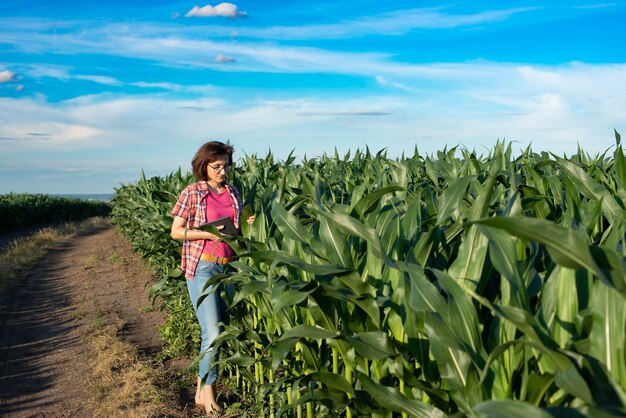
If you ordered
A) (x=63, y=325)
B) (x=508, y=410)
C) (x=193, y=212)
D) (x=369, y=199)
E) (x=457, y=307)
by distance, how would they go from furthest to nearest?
(x=63, y=325)
(x=193, y=212)
(x=369, y=199)
(x=457, y=307)
(x=508, y=410)

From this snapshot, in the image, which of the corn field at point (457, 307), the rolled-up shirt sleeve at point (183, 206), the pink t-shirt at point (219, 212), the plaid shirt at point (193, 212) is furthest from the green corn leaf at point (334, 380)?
the rolled-up shirt sleeve at point (183, 206)

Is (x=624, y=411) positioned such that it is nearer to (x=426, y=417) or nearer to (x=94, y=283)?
(x=426, y=417)

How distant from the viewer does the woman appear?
518cm

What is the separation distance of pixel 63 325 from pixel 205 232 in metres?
5.12

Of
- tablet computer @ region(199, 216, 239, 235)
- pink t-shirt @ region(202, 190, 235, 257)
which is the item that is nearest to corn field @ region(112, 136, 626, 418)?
tablet computer @ region(199, 216, 239, 235)

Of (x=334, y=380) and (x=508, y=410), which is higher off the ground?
(x=508, y=410)

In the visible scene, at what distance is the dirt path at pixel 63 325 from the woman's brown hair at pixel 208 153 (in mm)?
2621

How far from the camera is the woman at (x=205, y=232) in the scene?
17.0 ft

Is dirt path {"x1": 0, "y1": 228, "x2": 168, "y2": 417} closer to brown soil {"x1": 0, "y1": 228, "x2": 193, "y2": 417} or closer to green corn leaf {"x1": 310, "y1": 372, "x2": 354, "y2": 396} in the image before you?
brown soil {"x1": 0, "y1": 228, "x2": 193, "y2": 417}

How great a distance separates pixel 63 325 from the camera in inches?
360

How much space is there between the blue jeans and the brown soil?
1508 millimetres

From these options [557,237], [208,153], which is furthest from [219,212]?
[557,237]

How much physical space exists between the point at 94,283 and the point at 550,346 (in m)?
11.5

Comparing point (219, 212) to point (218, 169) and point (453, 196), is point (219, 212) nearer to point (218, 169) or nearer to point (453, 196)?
point (218, 169)
